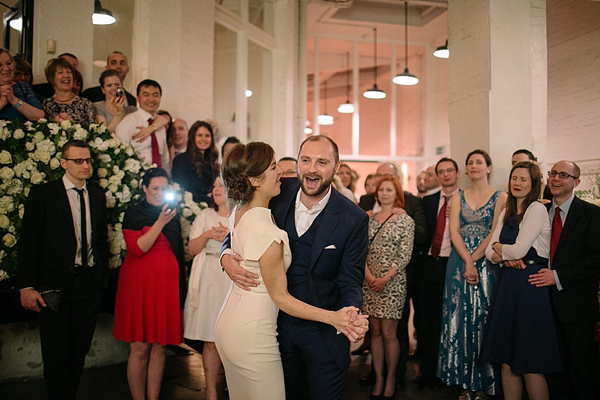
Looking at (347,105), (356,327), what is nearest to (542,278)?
(356,327)

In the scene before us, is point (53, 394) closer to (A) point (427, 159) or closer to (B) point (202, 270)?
(B) point (202, 270)

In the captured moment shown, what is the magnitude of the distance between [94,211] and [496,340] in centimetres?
315

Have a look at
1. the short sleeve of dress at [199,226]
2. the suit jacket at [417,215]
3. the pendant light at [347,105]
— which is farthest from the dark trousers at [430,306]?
the pendant light at [347,105]

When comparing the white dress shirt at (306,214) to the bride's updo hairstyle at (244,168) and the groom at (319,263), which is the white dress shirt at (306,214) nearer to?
the groom at (319,263)

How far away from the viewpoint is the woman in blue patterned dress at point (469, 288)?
4.22m

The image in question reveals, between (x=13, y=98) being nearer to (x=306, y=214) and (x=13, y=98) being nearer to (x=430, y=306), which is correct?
(x=306, y=214)

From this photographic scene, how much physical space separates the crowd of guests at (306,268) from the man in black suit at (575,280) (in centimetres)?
1

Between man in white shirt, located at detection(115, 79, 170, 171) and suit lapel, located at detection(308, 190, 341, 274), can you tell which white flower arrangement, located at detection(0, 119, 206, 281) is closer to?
man in white shirt, located at detection(115, 79, 170, 171)

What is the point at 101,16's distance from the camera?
652 cm

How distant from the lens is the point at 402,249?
14.5 ft

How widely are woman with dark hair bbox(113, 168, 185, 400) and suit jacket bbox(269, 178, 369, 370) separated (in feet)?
5.10

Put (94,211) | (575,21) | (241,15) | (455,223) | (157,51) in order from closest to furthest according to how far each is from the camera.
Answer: (94,211) < (455,223) < (157,51) < (241,15) < (575,21)

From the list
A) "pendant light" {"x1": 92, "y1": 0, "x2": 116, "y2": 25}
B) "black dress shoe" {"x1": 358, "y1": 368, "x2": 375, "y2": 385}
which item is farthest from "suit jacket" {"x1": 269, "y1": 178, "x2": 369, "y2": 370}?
"pendant light" {"x1": 92, "y1": 0, "x2": 116, "y2": 25}

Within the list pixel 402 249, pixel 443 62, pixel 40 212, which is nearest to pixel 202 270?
pixel 40 212
